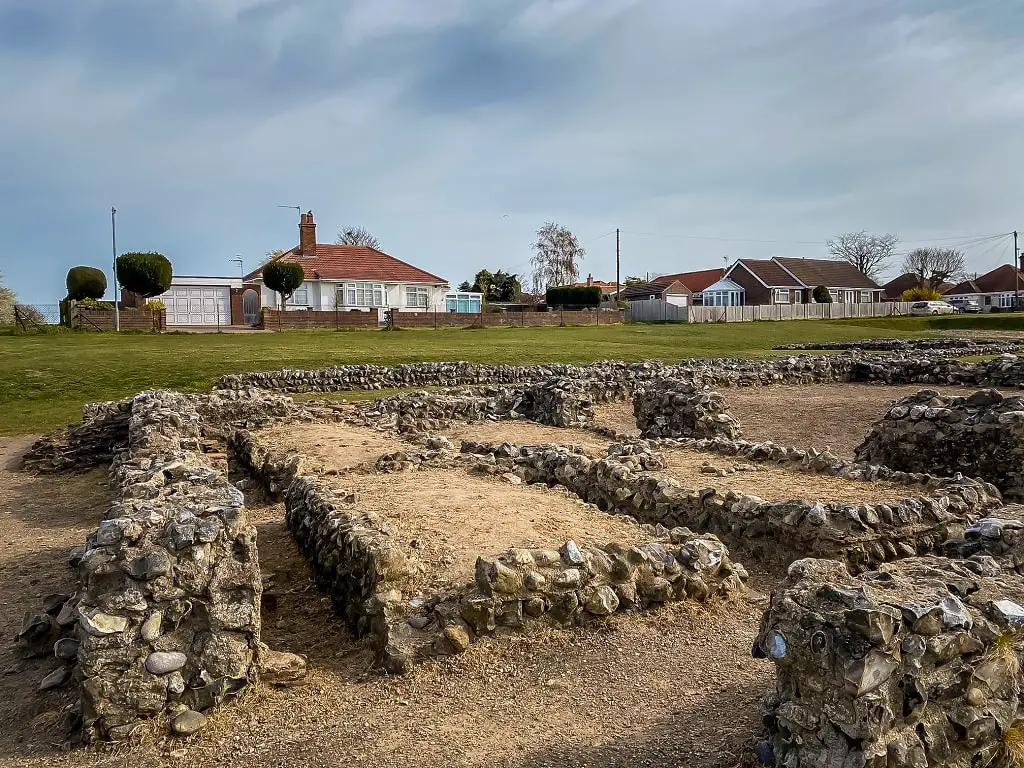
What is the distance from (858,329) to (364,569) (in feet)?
147

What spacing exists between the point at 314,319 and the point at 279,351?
50.5 ft

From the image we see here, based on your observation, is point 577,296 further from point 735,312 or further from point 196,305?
point 196,305

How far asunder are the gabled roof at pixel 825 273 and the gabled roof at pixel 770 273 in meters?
0.67

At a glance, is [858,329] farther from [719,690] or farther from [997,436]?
[719,690]

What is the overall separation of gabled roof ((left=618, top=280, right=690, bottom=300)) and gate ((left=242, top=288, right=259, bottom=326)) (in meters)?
36.9

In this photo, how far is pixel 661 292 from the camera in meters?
73.3

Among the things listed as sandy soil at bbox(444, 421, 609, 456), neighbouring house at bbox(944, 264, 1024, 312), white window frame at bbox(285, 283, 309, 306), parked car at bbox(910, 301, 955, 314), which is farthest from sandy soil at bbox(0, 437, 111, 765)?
neighbouring house at bbox(944, 264, 1024, 312)

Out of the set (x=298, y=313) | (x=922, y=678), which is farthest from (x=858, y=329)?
(x=922, y=678)

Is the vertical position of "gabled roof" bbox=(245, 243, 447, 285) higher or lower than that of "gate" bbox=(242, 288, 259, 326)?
higher

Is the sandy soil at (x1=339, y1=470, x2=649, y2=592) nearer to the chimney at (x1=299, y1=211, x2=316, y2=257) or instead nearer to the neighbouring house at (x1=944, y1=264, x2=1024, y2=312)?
the chimney at (x1=299, y1=211, x2=316, y2=257)

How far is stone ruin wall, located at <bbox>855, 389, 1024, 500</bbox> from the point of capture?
29.2ft

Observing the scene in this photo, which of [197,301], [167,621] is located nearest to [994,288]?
[197,301]

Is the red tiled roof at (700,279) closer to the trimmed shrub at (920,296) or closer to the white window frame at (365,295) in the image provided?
the trimmed shrub at (920,296)

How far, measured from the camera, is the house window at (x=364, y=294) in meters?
51.3
